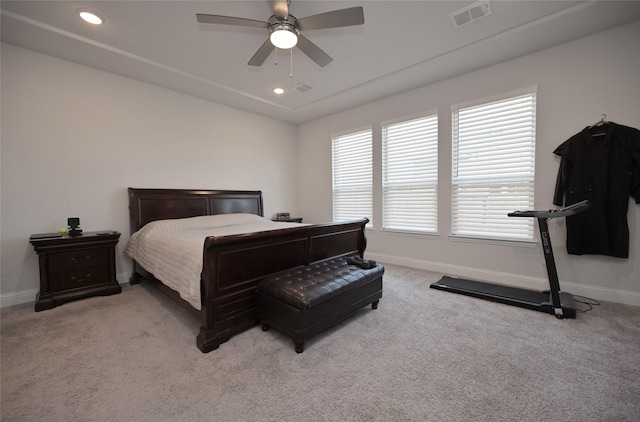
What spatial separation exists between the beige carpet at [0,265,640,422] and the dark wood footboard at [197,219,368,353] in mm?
180

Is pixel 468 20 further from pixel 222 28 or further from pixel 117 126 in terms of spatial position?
pixel 117 126

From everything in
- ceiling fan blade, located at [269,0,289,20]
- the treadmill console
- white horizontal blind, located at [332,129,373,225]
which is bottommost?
the treadmill console

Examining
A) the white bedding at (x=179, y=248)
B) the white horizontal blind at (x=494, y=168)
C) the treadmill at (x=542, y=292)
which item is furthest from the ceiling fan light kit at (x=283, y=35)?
the treadmill at (x=542, y=292)

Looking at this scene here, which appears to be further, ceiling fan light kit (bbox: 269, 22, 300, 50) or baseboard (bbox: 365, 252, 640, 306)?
baseboard (bbox: 365, 252, 640, 306)

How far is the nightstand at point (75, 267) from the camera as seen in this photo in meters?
2.80

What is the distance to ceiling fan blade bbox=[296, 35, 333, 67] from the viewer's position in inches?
91.1

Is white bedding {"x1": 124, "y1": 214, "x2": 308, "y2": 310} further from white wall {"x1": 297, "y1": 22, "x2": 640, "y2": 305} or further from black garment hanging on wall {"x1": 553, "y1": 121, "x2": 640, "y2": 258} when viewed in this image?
black garment hanging on wall {"x1": 553, "y1": 121, "x2": 640, "y2": 258}

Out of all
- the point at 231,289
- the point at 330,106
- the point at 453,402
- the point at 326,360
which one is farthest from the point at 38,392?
the point at 330,106

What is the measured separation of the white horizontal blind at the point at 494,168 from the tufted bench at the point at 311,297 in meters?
1.97

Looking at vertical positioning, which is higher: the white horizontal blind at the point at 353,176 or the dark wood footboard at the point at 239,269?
the white horizontal blind at the point at 353,176

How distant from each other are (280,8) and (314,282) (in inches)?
89.1

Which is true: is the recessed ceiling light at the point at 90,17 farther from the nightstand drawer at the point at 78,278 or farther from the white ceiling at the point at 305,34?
the nightstand drawer at the point at 78,278

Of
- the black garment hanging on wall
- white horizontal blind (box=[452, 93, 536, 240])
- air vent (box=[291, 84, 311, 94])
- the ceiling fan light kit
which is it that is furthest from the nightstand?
the black garment hanging on wall

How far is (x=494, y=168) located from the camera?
3451 millimetres
